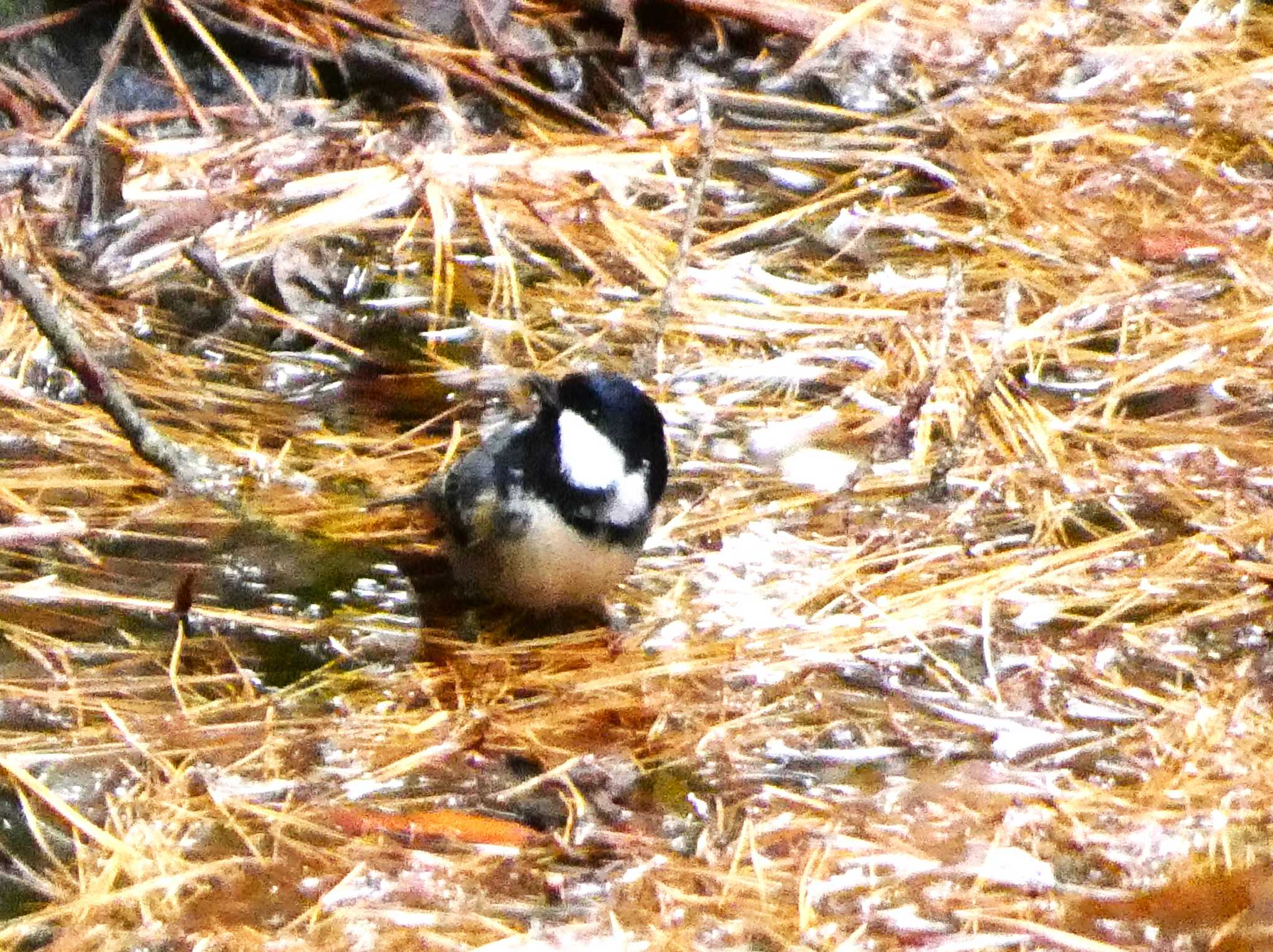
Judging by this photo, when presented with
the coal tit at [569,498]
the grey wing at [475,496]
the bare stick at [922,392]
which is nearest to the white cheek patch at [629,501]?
the coal tit at [569,498]

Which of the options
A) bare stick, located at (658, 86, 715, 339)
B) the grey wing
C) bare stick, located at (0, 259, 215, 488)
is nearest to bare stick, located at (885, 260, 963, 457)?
bare stick, located at (658, 86, 715, 339)

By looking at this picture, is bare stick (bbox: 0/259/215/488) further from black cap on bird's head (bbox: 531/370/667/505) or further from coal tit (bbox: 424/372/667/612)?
black cap on bird's head (bbox: 531/370/667/505)

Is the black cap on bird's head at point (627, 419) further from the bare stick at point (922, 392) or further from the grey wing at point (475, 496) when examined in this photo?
the bare stick at point (922, 392)

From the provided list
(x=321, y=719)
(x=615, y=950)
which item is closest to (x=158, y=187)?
(x=321, y=719)

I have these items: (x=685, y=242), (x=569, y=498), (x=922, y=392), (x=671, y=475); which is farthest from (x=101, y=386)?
(x=922, y=392)

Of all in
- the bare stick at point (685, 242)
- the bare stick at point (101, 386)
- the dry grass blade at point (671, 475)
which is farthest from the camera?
the bare stick at point (685, 242)

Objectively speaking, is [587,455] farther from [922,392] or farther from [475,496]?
[922,392]

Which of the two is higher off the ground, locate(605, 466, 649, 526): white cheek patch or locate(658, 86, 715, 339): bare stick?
locate(658, 86, 715, 339): bare stick
